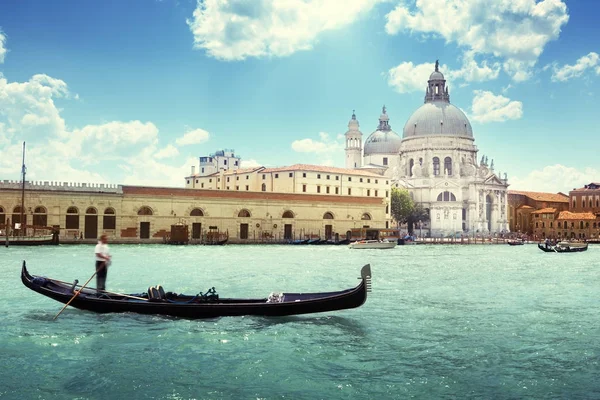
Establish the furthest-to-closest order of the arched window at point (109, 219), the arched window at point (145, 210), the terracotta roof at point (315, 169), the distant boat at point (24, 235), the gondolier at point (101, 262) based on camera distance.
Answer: the terracotta roof at point (315, 169) → the arched window at point (145, 210) → the arched window at point (109, 219) → the distant boat at point (24, 235) → the gondolier at point (101, 262)

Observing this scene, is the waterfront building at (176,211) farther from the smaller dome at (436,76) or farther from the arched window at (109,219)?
the smaller dome at (436,76)

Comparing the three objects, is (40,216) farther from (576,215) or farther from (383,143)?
(576,215)

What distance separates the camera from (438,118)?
83.6 meters

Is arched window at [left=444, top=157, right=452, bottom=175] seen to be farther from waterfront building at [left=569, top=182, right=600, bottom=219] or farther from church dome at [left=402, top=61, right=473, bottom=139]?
waterfront building at [left=569, top=182, right=600, bottom=219]

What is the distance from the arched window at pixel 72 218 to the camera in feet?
155

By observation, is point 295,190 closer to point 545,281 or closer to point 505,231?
point 505,231

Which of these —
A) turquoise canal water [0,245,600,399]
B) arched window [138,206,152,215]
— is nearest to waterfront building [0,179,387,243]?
arched window [138,206,152,215]

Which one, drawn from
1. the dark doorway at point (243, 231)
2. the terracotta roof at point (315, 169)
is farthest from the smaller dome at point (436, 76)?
the dark doorway at point (243, 231)

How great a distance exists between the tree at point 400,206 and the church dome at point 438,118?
12.5 m

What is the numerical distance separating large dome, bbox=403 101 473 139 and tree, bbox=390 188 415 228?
40.9 feet

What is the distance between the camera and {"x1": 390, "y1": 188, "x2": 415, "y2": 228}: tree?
2897 inches

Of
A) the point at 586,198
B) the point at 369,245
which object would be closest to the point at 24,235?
the point at 369,245

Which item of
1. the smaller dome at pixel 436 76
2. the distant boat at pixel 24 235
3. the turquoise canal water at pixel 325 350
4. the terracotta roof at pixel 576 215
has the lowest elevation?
the turquoise canal water at pixel 325 350

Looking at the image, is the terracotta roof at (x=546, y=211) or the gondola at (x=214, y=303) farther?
the terracotta roof at (x=546, y=211)
